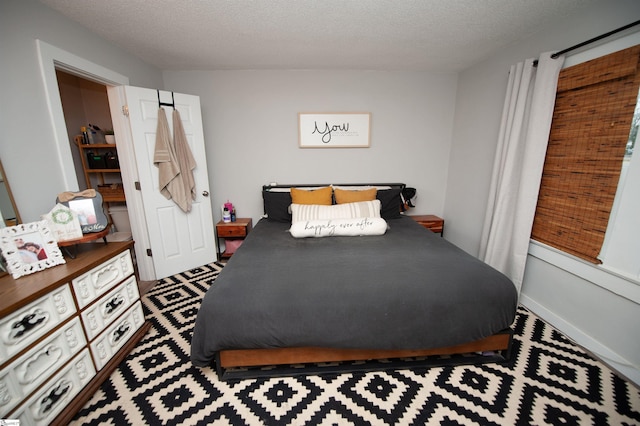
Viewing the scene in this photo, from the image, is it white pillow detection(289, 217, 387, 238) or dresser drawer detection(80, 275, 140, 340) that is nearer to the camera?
dresser drawer detection(80, 275, 140, 340)

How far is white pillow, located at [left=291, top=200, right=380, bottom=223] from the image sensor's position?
246cm

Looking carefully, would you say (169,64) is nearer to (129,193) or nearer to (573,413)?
(129,193)

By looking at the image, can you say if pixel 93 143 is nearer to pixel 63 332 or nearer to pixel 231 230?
pixel 231 230

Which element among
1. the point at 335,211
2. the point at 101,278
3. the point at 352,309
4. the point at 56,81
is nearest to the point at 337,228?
the point at 335,211

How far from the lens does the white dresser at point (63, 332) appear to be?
105 centimetres

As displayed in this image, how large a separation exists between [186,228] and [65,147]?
51.7 inches

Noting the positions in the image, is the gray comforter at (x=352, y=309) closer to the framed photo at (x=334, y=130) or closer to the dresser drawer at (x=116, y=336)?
the dresser drawer at (x=116, y=336)

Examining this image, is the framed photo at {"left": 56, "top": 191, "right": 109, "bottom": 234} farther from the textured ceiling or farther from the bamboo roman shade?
the bamboo roman shade

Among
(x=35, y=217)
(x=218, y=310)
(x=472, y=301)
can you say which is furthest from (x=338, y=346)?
(x=35, y=217)

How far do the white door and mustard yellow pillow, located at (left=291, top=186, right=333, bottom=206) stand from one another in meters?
1.13

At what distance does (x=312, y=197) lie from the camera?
9.05ft

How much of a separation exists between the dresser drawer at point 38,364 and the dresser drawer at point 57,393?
→ 44mm

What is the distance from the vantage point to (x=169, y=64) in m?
2.77

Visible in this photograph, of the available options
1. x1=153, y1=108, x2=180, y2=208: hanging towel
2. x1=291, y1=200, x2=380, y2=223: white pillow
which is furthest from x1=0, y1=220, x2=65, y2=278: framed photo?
x1=291, y1=200, x2=380, y2=223: white pillow
